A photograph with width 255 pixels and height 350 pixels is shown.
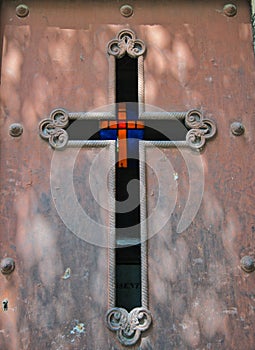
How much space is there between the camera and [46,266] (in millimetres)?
2830

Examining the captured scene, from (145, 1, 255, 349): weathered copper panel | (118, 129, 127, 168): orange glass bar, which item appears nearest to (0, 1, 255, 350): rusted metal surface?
(145, 1, 255, 349): weathered copper panel

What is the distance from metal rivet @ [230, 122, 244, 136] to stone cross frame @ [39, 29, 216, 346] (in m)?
0.10

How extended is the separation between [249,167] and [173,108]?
494mm

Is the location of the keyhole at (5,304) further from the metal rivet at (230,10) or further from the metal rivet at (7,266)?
the metal rivet at (230,10)

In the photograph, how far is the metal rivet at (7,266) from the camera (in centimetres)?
281

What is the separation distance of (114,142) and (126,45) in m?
0.56

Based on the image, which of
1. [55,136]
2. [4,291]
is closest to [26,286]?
[4,291]

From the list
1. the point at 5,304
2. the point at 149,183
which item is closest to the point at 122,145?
the point at 149,183

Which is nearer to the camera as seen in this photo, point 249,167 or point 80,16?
point 249,167

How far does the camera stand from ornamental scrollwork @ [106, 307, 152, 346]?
8.91 ft

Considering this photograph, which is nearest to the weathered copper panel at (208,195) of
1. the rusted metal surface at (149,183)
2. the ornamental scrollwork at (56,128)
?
the rusted metal surface at (149,183)

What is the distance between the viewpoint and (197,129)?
3088mm

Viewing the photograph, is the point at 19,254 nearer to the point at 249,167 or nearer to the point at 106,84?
the point at 106,84

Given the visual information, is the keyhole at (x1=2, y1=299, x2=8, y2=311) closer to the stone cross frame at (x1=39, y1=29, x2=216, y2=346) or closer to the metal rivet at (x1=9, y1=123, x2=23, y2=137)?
the stone cross frame at (x1=39, y1=29, x2=216, y2=346)
